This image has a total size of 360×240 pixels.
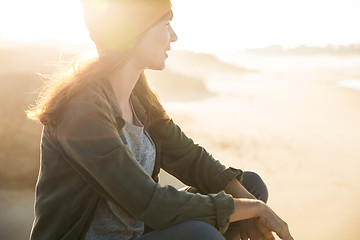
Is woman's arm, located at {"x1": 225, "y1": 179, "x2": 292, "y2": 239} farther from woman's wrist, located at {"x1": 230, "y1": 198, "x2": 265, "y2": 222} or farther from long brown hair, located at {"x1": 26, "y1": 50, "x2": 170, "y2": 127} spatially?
long brown hair, located at {"x1": 26, "y1": 50, "x2": 170, "y2": 127}

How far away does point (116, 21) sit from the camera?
171cm

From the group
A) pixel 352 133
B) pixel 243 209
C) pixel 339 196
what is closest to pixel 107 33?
pixel 243 209

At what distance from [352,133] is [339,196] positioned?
10.9 feet

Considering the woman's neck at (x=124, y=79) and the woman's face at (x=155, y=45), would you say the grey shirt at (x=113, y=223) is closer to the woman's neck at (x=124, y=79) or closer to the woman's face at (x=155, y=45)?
the woman's neck at (x=124, y=79)

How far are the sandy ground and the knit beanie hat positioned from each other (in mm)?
1806

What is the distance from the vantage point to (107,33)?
67.0 inches

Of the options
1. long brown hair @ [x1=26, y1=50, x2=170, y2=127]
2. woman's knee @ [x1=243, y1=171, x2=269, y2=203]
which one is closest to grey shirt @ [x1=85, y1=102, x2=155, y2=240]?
long brown hair @ [x1=26, y1=50, x2=170, y2=127]

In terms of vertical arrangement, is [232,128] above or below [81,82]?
below

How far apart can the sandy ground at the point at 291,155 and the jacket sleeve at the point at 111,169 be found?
167 centimetres

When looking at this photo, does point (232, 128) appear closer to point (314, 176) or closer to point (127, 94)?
point (314, 176)

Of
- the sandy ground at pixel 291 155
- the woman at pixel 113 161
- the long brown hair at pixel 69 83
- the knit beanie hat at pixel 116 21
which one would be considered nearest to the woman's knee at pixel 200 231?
the woman at pixel 113 161

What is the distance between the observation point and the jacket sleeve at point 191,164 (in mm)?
2156

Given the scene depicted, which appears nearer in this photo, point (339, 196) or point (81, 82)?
point (81, 82)

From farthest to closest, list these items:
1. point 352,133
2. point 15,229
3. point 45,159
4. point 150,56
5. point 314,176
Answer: point 352,133
point 314,176
point 15,229
point 150,56
point 45,159
